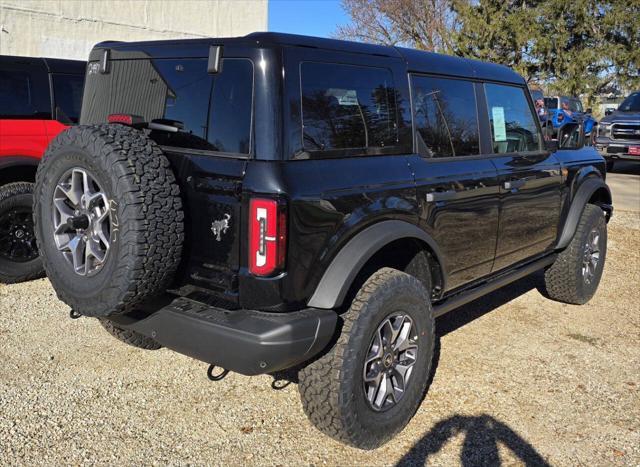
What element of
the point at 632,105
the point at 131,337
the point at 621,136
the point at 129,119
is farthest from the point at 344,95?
the point at 632,105

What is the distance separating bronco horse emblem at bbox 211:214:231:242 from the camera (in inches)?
104

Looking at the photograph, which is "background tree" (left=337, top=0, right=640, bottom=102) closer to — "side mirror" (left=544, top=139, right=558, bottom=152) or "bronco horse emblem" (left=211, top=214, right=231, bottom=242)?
"side mirror" (left=544, top=139, right=558, bottom=152)

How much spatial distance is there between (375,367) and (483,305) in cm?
256

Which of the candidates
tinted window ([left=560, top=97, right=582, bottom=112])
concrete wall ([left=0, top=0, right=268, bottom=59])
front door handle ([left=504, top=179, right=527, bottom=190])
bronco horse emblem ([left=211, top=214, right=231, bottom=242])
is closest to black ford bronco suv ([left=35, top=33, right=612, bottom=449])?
bronco horse emblem ([left=211, top=214, right=231, bottom=242])

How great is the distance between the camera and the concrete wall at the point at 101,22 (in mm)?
13531

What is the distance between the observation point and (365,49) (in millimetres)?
3141

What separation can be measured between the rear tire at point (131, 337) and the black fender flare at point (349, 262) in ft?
5.53

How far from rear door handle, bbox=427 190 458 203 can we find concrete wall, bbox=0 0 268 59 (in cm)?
1291

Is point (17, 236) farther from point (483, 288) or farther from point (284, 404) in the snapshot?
point (483, 288)

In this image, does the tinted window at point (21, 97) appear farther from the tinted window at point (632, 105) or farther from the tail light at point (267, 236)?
the tinted window at point (632, 105)

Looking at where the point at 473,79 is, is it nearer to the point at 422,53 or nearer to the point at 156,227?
the point at 422,53

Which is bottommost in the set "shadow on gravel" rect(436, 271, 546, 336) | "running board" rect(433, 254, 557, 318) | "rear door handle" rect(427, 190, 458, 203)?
"shadow on gravel" rect(436, 271, 546, 336)

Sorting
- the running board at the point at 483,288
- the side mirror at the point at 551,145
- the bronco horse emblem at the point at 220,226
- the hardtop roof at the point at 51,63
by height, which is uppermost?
the hardtop roof at the point at 51,63

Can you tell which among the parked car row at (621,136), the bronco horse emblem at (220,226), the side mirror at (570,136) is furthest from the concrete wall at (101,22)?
the bronco horse emblem at (220,226)
